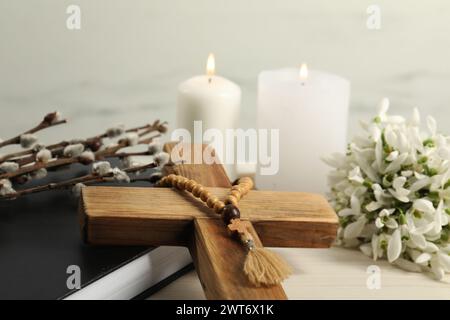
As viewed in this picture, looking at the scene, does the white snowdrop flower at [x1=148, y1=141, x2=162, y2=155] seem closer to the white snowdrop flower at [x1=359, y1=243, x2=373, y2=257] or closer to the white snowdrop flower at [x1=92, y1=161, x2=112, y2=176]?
the white snowdrop flower at [x1=92, y1=161, x2=112, y2=176]

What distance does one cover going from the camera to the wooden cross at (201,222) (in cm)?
52

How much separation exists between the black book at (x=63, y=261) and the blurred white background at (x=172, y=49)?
0.57 metres

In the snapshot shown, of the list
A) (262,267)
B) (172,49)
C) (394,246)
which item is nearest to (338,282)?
(394,246)

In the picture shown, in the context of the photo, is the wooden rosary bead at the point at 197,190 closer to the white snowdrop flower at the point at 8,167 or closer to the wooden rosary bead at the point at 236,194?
the wooden rosary bead at the point at 236,194

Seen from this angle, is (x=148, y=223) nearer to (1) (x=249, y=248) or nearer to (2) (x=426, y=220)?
(1) (x=249, y=248)

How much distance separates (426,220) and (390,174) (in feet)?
0.19

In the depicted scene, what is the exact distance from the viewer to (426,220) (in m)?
0.65

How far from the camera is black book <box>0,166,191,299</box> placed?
0.50 meters

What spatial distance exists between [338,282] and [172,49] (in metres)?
0.67

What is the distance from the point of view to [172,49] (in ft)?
3.95

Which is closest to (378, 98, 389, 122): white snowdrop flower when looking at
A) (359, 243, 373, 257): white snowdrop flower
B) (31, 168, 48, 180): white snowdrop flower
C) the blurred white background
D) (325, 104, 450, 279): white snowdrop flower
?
(325, 104, 450, 279): white snowdrop flower

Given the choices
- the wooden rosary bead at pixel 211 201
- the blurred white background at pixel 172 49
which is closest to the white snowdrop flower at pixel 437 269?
the wooden rosary bead at pixel 211 201
